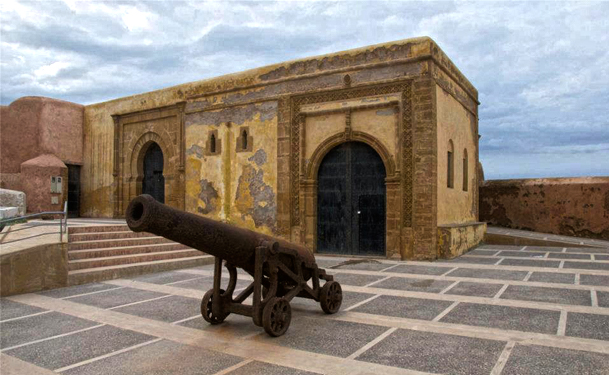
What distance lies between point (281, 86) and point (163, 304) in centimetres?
826

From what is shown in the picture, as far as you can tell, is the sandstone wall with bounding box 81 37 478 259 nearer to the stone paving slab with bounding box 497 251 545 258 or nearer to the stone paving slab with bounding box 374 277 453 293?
the stone paving slab with bounding box 497 251 545 258

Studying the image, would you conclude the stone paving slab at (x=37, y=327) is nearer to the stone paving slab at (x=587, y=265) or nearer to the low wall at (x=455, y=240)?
the low wall at (x=455, y=240)

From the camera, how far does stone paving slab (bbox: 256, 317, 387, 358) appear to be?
4.43 m

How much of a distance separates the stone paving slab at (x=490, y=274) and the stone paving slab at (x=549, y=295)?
1038 mm

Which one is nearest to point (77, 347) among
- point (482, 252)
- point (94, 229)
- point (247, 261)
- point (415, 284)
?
point (247, 261)

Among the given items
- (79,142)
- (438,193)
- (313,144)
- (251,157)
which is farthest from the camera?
(79,142)

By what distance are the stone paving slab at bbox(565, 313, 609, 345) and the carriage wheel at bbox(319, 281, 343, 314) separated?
256 cm

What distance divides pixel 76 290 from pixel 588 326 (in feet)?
23.9

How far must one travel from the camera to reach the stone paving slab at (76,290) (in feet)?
23.7

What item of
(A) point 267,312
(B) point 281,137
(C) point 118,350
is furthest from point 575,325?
(B) point 281,137

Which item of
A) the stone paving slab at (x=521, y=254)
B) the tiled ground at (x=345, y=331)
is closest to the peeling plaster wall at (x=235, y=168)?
the tiled ground at (x=345, y=331)

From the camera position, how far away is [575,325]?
5.16 metres

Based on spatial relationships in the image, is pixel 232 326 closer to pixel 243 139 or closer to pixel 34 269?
pixel 34 269

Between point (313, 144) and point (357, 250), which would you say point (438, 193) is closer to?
point (357, 250)
